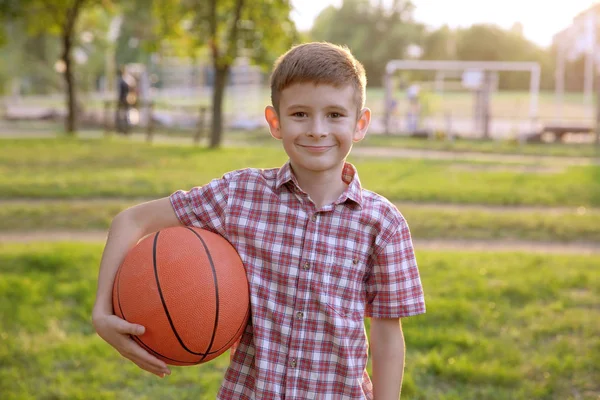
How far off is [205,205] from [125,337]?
0.49 metres

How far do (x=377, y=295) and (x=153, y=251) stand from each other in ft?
2.34

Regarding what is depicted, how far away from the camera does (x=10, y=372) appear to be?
4199mm

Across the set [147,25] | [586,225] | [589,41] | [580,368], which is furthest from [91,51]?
[580,368]

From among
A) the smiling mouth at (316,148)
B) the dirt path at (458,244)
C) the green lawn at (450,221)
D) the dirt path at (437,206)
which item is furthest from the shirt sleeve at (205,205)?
the dirt path at (437,206)

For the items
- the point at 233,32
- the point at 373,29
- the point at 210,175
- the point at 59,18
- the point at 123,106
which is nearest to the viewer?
the point at 210,175

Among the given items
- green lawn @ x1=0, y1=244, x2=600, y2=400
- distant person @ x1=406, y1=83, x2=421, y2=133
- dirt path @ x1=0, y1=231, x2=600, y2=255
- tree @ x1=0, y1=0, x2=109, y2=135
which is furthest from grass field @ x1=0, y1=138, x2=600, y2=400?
distant person @ x1=406, y1=83, x2=421, y2=133

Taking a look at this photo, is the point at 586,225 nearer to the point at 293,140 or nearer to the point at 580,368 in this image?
the point at 580,368

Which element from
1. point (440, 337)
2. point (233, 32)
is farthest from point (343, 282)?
point (233, 32)

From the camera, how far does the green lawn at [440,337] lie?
4129 mm

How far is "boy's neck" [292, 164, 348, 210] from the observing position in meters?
2.38

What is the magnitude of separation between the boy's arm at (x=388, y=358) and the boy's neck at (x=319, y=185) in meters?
0.41

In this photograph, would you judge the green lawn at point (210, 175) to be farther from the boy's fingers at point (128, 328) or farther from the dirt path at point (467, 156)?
the boy's fingers at point (128, 328)

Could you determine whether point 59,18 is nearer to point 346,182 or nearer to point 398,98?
point 346,182

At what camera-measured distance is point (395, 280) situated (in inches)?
91.4
